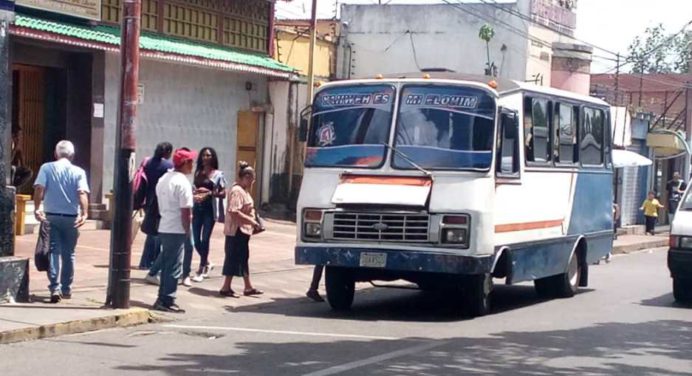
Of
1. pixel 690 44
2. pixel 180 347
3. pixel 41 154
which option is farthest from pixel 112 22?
pixel 690 44

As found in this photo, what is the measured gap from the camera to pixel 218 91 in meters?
24.5

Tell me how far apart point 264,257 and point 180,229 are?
671cm

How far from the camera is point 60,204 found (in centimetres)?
1255

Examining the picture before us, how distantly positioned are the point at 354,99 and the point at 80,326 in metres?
4.41

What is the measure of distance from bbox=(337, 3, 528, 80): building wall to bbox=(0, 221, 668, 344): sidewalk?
51.7ft

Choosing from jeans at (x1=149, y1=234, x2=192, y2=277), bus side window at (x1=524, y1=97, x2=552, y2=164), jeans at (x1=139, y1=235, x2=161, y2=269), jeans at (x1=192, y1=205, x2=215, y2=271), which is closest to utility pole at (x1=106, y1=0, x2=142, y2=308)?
jeans at (x1=149, y1=234, x2=192, y2=277)

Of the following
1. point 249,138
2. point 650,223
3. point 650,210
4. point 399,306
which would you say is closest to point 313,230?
point 399,306

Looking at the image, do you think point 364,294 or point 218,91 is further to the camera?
point 218,91

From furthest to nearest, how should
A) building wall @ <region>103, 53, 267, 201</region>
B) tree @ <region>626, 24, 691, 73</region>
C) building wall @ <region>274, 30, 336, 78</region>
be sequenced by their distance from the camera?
tree @ <region>626, 24, 691, 73</region>, building wall @ <region>274, 30, 336, 78</region>, building wall @ <region>103, 53, 267, 201</region>

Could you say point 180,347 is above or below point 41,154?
below

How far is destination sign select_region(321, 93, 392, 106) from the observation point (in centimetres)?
1371

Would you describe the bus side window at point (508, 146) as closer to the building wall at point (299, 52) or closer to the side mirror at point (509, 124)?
the side mirror at point (509, 124)

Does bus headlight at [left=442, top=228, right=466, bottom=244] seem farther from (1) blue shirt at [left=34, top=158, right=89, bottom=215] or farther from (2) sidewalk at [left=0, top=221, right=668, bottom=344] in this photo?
(1) blue shirt at [left=34, top=158, right=89, bottom=215]

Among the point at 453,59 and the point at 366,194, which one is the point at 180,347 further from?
the point at 453,59
